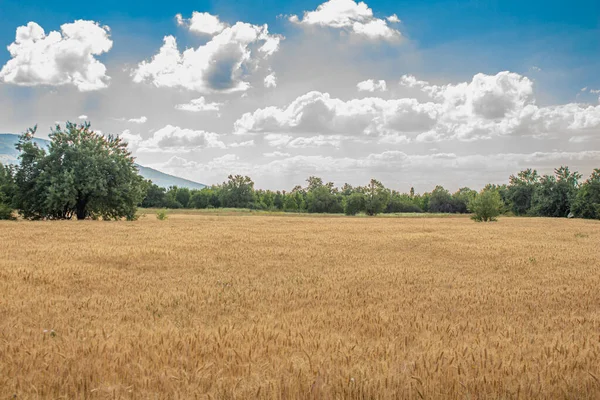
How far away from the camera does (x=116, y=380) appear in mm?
4730

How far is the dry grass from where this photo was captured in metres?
4.66

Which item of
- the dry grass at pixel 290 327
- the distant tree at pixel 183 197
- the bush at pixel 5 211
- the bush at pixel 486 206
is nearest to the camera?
the dry grass at pixel 290 327

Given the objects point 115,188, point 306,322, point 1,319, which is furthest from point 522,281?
point 115,188

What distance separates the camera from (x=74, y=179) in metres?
38.8

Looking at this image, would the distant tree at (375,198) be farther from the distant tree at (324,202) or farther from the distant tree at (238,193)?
the distant tree at (238,193)

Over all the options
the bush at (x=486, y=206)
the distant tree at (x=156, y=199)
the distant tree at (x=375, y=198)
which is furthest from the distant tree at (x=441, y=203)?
the bush at (x=486, y=206)

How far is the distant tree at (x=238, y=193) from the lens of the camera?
147000mm

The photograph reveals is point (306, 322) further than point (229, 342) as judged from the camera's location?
Yes

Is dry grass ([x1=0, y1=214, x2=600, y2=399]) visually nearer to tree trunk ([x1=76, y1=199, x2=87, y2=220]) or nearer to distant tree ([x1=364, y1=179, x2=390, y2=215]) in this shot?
tree trunk ([x1=76, y1=199, x2=87, y2=220])

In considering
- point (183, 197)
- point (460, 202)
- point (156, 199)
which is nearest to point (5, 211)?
point (156, 199)

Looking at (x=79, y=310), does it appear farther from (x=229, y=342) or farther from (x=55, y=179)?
(x=55, y=179)

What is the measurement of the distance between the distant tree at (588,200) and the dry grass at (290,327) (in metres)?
84.3

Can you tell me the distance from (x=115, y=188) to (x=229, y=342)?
39.0m

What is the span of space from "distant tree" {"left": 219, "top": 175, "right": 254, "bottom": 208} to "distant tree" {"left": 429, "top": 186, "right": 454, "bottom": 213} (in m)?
70.5
